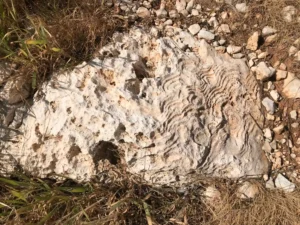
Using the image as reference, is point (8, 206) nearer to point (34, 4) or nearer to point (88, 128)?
point (88, 128)

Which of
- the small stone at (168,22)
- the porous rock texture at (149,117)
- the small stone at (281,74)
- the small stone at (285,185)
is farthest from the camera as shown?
the small stone at (168,22)

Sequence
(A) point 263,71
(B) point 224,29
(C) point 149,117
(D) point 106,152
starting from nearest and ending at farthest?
(C) point 149,117 < (D) point 106,152 < (A) point 263,71 < (B) point 224,29

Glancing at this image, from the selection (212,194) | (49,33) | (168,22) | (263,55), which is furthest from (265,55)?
(49,33)

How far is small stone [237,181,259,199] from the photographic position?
199cm

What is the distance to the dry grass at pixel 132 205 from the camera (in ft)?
6.27

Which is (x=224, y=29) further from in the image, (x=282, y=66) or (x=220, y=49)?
(x=282, y=66)

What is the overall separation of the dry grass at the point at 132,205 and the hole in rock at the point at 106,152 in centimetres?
12

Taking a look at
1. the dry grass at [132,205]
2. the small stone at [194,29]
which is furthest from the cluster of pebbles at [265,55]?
the dry grass at [132,205]

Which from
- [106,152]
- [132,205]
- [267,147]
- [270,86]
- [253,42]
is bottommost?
[132,205]

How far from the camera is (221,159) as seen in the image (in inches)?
76.3

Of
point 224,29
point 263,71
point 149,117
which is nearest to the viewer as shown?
point 149,117

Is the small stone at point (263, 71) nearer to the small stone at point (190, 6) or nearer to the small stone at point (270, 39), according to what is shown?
the small stone at point (270, 39)

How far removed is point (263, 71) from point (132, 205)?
38.3 inches

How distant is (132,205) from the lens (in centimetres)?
198
